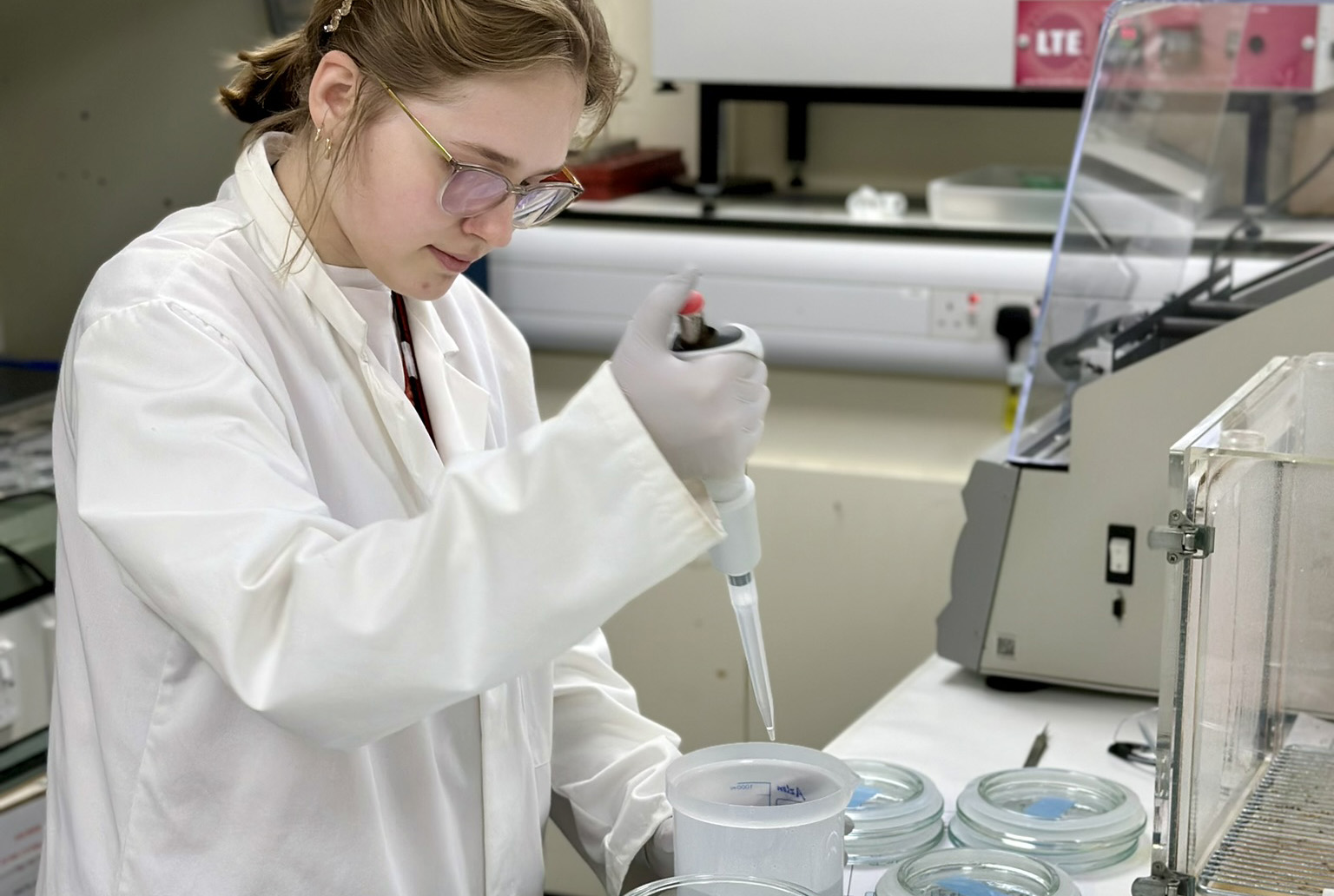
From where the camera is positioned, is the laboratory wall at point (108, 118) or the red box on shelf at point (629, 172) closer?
the laboratory wall at point (108, 118)

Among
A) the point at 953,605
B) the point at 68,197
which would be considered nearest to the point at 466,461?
the point at 953,605

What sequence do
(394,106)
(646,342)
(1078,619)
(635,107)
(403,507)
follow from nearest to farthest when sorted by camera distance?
(646,342), (394,106), (403,507), (1078,619), (635,107)

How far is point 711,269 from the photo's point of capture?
8.14 feet

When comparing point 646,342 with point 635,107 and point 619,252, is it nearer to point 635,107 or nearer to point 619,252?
point 619,252

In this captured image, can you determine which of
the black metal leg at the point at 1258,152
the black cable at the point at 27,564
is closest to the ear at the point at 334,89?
the black cable at the point at 27,564

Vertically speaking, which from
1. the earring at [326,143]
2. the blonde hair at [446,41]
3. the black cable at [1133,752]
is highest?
the blonde hair at [446,41]

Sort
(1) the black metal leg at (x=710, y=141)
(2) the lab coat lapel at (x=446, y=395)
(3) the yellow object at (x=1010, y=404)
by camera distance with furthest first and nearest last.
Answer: (1) the black metal leg at (x=710, y=141)
(3) the yellow object at (x=1010, y=404)
(2) the lab coat lapel at (x=446, y=395)

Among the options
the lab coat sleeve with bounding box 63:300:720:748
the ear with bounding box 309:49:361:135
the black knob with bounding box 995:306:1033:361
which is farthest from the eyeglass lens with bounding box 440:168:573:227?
the black knob with bounding box 995:306:1033:361

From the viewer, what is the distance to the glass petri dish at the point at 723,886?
3.02 feet

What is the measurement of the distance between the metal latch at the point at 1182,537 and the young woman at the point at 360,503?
0.32 m

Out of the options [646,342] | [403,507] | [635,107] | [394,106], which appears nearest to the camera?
[646,342]

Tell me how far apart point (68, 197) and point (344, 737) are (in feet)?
6.46

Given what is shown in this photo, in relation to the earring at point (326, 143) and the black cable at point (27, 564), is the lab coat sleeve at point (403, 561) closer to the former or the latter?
the earring at point (326, 143)

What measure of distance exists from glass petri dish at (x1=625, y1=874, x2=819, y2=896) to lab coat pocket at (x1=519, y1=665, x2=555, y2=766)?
0.28 meters
